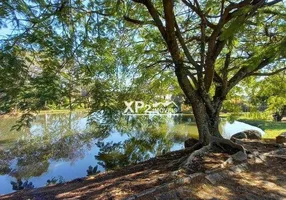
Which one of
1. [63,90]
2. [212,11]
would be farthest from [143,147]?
[63,90]

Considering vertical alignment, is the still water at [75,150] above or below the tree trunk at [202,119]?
below

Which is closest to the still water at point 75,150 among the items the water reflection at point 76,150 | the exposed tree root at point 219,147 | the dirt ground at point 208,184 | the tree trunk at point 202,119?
the water reflection at point 76,150

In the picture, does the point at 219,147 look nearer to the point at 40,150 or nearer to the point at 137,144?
the point at 137,144

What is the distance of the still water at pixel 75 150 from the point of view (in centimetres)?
652

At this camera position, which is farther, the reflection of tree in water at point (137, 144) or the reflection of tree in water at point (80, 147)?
the reflection of tree in water at point (137, 144)

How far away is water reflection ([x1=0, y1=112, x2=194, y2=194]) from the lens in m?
6.63

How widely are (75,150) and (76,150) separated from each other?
39mm

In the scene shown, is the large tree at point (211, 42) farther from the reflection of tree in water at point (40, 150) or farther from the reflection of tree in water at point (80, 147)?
the reflection of tree in water at point (40, 150)

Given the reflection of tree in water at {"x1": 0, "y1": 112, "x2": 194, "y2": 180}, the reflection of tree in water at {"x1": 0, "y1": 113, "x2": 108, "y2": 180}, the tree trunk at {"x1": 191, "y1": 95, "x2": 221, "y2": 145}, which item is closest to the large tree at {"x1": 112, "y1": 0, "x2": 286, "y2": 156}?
the tree trunk at {"x1": 191, "y1": 95, "x2": 221, "y2": 145}

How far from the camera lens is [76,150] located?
9.55 metres

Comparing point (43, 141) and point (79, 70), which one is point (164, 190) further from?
point (43, 141)

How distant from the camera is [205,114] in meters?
4.91

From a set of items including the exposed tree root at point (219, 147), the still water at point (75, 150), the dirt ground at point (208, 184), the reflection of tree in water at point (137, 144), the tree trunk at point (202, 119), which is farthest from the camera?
the reflection of tree in water at point (137, 144)

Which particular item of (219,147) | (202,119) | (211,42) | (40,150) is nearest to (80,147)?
(40,150)
